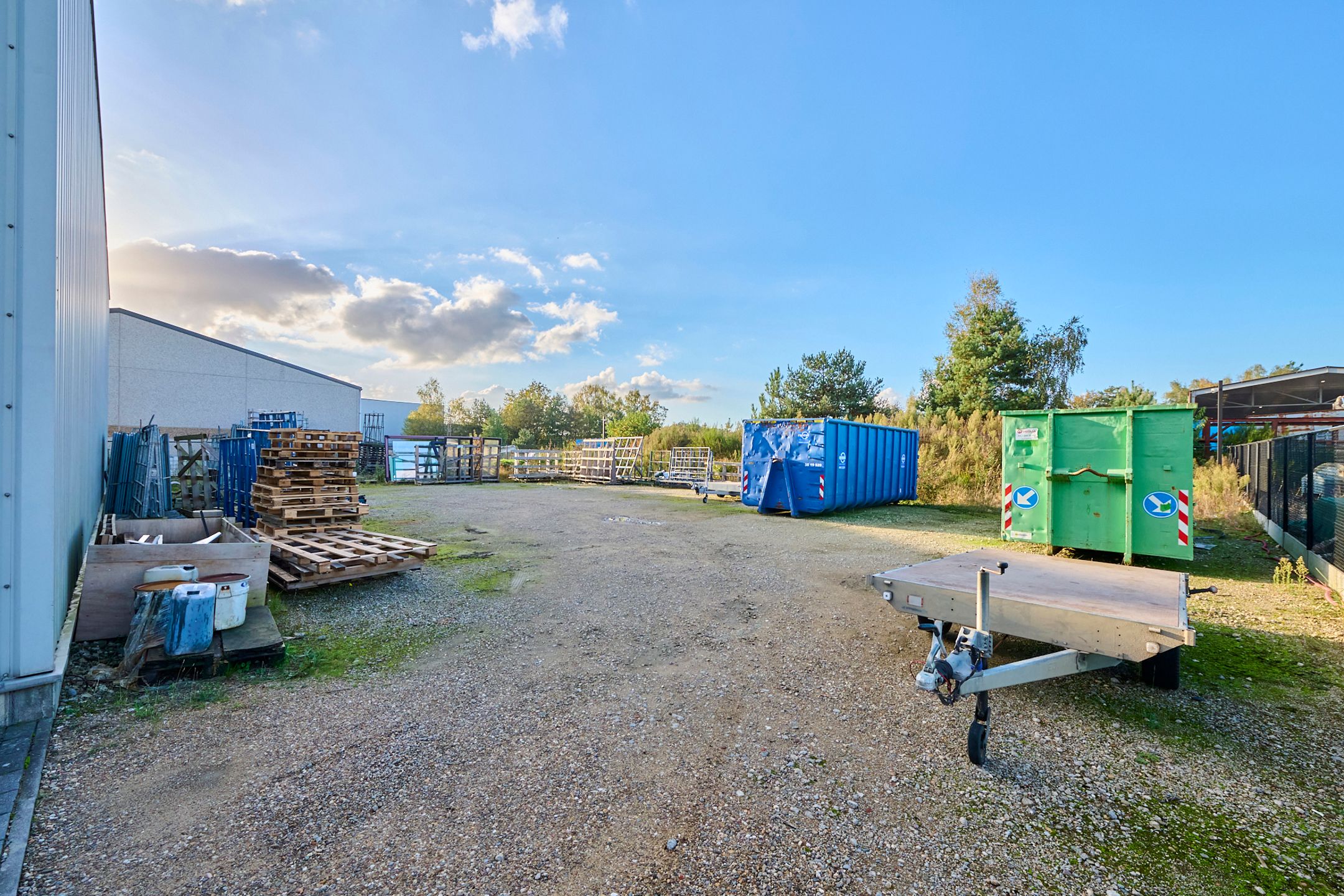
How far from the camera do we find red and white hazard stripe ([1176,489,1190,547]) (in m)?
7.08

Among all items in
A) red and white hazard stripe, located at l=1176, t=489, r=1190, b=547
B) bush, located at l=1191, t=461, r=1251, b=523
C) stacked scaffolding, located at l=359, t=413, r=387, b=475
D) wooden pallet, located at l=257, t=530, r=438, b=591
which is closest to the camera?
wooden pallet, located at l=257, t=530, r=438, b=591

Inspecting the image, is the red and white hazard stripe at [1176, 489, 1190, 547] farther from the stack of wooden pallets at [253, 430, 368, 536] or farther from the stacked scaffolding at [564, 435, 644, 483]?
the stacked scaffolding at [564, 435, 644, 483]

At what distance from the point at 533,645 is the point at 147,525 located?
5.53 meters

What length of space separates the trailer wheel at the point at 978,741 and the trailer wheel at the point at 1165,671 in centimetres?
183

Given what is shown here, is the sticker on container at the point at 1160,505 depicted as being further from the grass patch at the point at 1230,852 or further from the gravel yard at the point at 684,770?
the grass patch at the point at 1230,852

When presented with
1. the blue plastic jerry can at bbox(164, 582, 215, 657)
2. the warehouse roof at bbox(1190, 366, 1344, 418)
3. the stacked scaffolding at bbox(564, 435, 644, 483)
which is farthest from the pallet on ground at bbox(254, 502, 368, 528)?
the warehouse roof at bbox(1190, 366, 1344, 418)

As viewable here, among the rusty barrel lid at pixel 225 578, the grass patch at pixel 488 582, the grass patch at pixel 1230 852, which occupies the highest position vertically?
the rusty barrel lid at pixel 225 578

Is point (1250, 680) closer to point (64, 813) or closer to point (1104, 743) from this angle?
point (1104, 743)

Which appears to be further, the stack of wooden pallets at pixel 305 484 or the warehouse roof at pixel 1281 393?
the warehouse roof at pixel 1281 393

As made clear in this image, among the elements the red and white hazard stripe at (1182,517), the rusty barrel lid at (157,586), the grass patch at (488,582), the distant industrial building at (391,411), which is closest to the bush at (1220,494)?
the red and white hazard stripe at (1182,517)

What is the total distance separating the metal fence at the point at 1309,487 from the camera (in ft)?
21.4

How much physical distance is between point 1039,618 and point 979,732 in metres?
0.81

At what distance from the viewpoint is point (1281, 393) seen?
2147cm

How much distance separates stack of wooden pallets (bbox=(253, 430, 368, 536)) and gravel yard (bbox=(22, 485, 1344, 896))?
2.71 m
